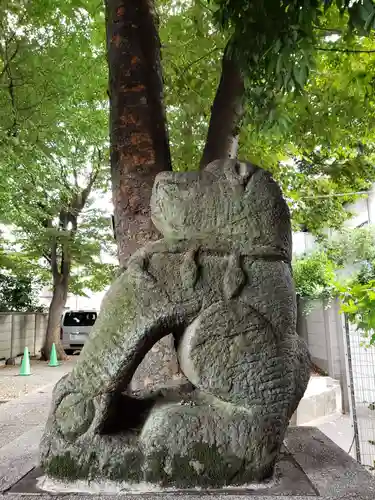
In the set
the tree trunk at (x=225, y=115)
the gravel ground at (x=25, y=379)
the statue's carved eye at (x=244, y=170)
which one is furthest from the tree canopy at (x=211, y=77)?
the gravel ground at (x=25, y=379)

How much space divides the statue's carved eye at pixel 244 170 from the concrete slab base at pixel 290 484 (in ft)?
4.11

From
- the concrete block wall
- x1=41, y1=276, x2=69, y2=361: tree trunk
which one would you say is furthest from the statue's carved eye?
x1=41, y1=276, x2=69, y2=361: tree trunk

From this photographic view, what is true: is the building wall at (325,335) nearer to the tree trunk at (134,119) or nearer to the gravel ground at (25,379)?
the gravel ground at (25,379)

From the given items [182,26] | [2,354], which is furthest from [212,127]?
[2,354]

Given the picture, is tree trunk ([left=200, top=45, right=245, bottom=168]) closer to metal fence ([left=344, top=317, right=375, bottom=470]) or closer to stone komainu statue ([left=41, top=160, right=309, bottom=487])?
stone komainu statue ([left=41, top=160, right=309, bottom=487])

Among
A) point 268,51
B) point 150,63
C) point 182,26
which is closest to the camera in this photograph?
point 268,51

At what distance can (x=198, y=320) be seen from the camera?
188 centimetres

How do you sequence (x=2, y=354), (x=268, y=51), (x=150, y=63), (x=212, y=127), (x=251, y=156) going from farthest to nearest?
(x=2, y=354)
(x=251, y=156)
(x=212, y=127)
(x=150, y=63)
(x=268, y=51)

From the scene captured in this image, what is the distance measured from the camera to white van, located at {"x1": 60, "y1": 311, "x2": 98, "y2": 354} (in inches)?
717

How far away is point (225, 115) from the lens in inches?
142

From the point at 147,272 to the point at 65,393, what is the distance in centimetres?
61

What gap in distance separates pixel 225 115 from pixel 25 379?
946cm

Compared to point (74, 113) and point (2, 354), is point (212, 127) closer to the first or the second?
point (74, 113)

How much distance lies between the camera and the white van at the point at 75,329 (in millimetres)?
18219
